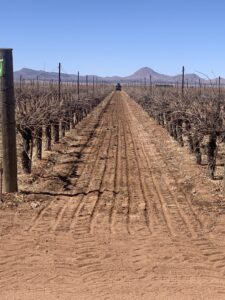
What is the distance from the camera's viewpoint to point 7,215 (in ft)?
29.7

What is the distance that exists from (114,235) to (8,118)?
393cm

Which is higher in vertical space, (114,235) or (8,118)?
(8,118)

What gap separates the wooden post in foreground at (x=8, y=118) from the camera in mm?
10188

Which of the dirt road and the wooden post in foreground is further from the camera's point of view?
the wooden post in foreground

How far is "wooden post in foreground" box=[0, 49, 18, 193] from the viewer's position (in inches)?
401

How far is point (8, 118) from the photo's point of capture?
34.2ft

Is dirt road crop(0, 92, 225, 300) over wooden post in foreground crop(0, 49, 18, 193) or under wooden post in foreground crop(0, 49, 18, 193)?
under

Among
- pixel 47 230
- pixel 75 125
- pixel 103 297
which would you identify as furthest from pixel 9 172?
pixel 75 125

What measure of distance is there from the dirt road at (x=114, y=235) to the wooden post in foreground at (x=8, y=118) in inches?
20.7

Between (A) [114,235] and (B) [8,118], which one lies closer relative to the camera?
(A) [114,235]

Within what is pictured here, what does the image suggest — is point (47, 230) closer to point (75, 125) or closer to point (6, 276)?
point (6, 276)

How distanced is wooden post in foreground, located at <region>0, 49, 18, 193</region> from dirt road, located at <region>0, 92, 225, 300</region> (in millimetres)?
525

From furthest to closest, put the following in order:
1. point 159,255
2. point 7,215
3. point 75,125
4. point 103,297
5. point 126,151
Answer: point 75,125, point 126,151, point 7,215, point 159,255, point 103,297

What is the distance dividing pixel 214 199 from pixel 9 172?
174 inches
